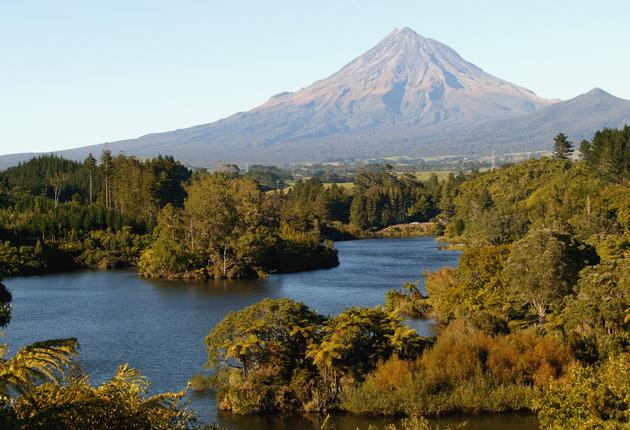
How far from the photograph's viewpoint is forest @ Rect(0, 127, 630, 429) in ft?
47.2

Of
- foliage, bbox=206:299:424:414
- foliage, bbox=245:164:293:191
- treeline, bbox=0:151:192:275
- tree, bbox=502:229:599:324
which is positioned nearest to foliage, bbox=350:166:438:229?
treeline, bbox=0:151:192:275

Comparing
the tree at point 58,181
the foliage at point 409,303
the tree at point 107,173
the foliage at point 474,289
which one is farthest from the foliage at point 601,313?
the tree at point 58,181

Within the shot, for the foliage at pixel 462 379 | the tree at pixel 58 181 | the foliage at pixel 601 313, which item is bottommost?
the foliage at pixel 462 379

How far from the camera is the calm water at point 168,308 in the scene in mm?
25417

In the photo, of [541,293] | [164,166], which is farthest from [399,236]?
[541,293]

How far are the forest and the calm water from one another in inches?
45.0

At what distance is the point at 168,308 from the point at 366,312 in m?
16.9

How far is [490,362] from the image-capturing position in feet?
72.7

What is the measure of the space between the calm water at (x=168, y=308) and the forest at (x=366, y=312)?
114 cm

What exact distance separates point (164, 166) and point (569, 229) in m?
43.0

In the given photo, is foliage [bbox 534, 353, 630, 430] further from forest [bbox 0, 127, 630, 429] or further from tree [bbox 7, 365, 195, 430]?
tree [bbox 7, 365, 195, 430]

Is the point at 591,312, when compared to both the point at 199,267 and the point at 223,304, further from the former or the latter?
the point at 199,267

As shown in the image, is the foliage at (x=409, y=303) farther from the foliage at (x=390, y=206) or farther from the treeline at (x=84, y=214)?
the foliage at (x=390, y=206)

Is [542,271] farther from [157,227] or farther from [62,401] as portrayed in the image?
[157,227]
